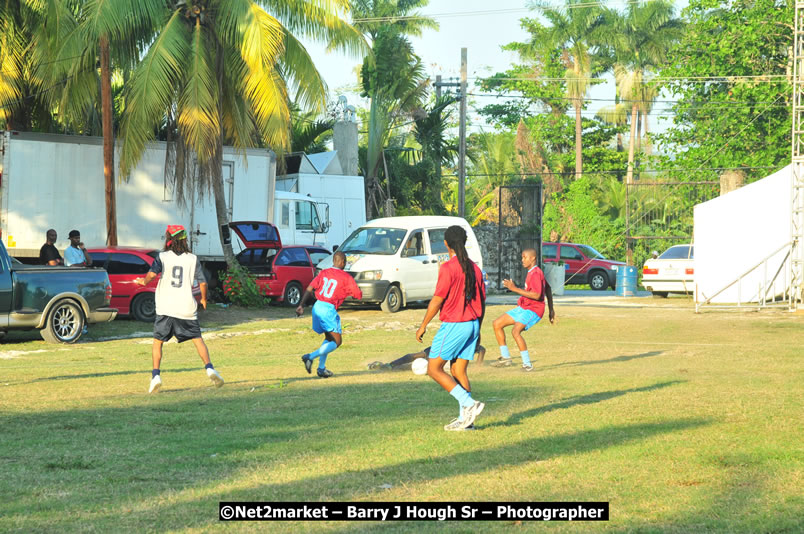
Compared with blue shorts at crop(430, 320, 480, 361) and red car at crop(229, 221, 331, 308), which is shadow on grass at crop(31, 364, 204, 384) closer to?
blue shorts at crop(430, 320, 480, 361)

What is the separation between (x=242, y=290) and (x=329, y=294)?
1221 centimetres

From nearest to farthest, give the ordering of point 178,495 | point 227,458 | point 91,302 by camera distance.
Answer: point 178,495 < point 227,458 < point 91,302

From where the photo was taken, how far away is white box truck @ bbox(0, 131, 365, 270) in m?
21.4

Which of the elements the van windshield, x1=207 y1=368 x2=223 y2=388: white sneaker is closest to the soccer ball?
x1=207 y1=368 x2=223 y2=388: white sneaker

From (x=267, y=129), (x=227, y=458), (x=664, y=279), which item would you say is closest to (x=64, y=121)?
(x=267, y=129)

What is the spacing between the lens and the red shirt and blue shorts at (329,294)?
1180cm

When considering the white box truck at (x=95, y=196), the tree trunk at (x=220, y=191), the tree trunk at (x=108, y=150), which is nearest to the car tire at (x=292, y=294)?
the tree trunk at (x=220, y=191)

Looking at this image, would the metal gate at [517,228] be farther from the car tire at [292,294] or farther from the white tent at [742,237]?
the car tire at [292,294]

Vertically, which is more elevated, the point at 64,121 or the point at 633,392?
the point at 64,121

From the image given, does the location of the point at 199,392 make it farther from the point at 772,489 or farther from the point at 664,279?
the point at 664,279

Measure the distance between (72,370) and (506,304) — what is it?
15.0 m

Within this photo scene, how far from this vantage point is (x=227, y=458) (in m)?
6.93

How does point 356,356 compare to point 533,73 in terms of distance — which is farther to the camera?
point 533,73

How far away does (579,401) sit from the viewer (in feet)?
32.4
